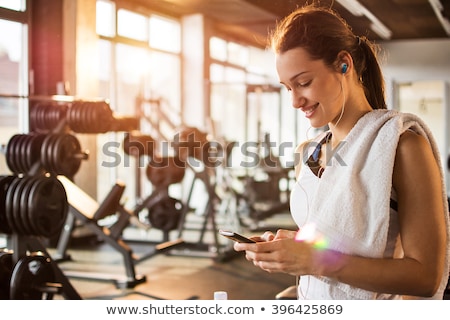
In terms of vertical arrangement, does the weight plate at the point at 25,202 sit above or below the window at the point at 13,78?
below

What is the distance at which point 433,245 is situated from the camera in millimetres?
920

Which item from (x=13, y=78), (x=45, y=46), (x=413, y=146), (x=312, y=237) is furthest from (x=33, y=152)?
(x=413, y=146)

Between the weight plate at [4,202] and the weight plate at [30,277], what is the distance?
35cm

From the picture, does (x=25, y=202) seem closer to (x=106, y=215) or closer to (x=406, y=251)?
(x=106, y=215)

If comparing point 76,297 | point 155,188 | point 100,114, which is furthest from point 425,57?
point 76,297

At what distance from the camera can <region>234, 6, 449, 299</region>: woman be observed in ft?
3.04

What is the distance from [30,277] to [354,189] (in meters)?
2.00

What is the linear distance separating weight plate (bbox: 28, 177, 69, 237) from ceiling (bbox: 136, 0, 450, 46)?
1.34 metres

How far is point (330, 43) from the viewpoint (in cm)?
104

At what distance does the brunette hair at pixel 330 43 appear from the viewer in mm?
1036

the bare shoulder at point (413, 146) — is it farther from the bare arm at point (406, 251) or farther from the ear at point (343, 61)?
the ear at point (343, 61)

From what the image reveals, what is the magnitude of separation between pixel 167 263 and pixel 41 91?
183cm

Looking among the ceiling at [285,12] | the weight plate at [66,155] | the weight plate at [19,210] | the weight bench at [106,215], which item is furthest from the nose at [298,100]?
the weight bench at [106,215]

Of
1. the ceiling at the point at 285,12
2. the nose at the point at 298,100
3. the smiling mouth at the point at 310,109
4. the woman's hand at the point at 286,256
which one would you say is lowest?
the woman's hand at the point at 286,256
